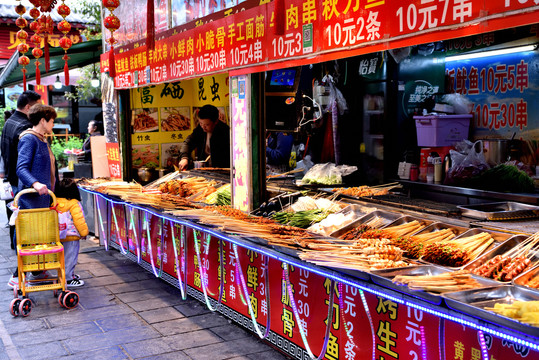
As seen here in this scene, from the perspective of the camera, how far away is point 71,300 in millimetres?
6488

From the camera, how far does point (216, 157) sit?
9039 mm

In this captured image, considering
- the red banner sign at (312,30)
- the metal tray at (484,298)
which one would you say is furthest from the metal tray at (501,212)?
the red banner sign at (312,30)

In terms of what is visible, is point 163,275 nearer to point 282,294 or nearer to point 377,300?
point 282,294

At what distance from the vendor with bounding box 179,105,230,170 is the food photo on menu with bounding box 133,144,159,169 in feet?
1.64

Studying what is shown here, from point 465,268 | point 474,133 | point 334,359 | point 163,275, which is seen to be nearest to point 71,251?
point 163,275

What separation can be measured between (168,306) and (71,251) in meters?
1.53

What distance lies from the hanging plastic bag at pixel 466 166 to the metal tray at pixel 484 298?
4076 millimetres

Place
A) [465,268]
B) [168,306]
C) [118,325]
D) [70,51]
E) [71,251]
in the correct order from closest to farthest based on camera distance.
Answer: [465,268], [118,325], [168,306], [71,251], [70,51]

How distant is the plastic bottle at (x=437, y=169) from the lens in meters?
7.63

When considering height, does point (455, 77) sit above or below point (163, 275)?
above

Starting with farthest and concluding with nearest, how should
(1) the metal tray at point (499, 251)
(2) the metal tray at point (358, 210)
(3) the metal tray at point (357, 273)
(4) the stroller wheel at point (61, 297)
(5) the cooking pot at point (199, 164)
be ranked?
1. (5) the cooking pot at point (199, 164)
2. (4) the stroller wheel at point (61, 297)
3. (2) the metal tray at point (358, 210)
4. (1) the metal tray at point (499, 251)
5. (3) the metal tray at point (357, 273)

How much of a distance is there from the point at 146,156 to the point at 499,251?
6.89 meters

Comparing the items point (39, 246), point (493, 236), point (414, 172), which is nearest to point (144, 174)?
point (39, 246)

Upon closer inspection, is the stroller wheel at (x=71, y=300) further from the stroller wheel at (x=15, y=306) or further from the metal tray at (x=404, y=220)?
the metal tray at (x=404, y=220)
